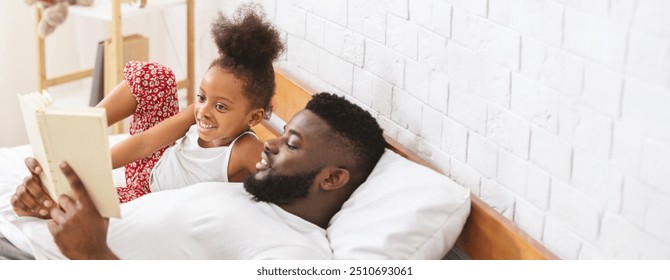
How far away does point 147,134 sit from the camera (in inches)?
84.8

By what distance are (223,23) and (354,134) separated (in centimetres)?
42

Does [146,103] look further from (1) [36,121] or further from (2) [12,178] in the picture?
(1) [36,121]

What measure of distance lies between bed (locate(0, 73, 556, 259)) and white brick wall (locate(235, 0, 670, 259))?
0.04 m

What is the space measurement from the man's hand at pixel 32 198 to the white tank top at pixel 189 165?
1.02 ft

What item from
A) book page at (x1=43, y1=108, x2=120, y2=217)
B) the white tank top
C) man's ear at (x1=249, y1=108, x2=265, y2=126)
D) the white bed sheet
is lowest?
the white bed sheet

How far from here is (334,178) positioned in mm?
1846

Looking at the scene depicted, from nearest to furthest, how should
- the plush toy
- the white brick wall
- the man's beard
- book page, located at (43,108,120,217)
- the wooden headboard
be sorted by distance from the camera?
1. the white brick wall
2. book page, located at (43,108,120,217)
3. the wooden headboard
4. the man's beard
5. the plush toy

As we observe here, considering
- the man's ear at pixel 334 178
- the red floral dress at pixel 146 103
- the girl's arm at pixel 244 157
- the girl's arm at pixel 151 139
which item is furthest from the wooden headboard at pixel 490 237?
Answer: the red floral dress at pixel 146 103

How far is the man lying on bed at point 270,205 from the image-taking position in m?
1.74

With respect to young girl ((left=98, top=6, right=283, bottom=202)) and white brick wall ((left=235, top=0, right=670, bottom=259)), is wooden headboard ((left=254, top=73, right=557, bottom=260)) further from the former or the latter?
young girl ((left=98, top=6, right=283, bottom=202))

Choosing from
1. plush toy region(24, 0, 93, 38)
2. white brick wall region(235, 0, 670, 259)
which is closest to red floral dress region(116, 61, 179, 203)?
plush toy region(24, 0, 93, 38)

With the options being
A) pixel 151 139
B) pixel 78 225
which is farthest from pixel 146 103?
pixel 78 225

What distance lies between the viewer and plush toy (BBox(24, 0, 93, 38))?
2135 mm

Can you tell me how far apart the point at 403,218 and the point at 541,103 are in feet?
1.12
